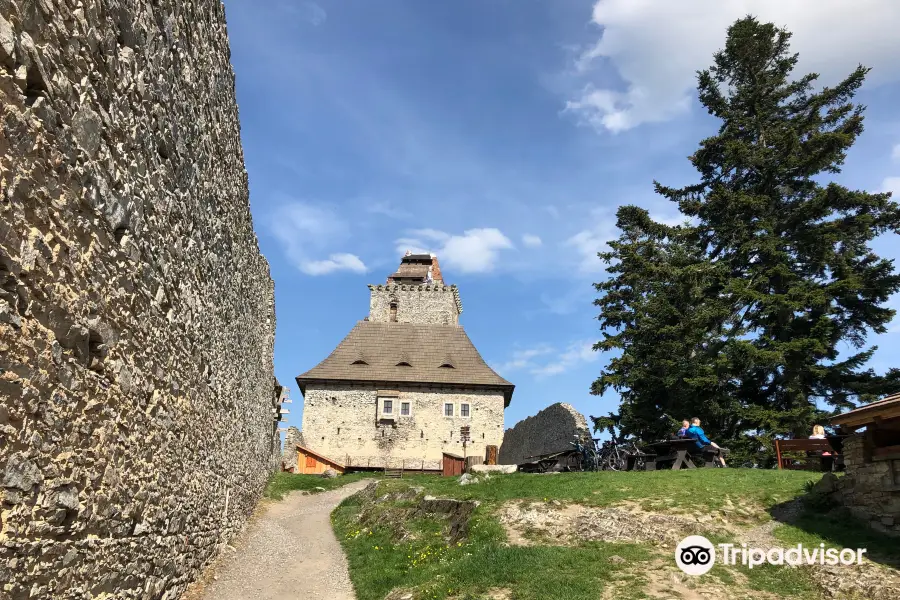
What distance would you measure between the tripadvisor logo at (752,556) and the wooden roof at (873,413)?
1824mm

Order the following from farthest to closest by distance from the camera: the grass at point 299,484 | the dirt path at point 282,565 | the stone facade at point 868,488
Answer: the grass at point 299,484 < the dirt path at point 282,565 < the stone facade at point 868,488

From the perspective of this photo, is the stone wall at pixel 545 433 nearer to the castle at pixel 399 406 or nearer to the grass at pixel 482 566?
the castle at pixel 399 406

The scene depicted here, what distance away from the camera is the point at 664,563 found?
26.7ft

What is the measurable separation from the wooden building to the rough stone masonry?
19559 millimetres

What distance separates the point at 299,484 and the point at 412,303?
85.7 ft

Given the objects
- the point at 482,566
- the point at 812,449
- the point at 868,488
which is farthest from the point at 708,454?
the point at 482,566

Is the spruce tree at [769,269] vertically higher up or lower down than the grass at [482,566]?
higher up

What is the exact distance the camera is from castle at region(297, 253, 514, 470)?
98.7 ft

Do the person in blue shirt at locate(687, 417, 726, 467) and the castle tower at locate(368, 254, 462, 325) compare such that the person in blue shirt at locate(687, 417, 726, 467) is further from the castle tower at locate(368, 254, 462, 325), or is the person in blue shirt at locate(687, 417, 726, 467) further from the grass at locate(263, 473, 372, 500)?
the castle tower at locate(368, 254, 462, 325)

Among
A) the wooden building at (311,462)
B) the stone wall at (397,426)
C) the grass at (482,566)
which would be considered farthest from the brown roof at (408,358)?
the grass at (482,566)

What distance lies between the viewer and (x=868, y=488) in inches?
348

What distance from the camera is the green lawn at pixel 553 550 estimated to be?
745 centimetres

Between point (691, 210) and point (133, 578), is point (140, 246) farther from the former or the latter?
point (691, 210)

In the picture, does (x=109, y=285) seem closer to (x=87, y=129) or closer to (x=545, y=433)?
(x=87, y=129)
